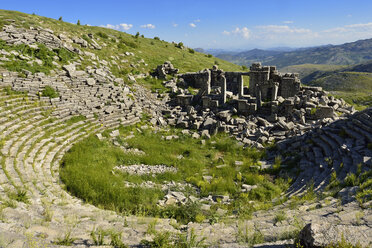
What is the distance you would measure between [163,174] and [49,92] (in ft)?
38.5

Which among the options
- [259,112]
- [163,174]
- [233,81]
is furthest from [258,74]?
[163,174]

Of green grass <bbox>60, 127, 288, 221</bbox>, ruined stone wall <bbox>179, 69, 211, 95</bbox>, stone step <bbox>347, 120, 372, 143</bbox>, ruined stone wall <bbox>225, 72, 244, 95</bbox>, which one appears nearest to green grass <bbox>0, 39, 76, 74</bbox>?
green grass <bbox>60, 127, 288, 221</bbox>

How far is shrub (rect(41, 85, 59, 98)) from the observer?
1766 centimetres

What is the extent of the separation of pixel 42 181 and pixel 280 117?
17532 millimetres

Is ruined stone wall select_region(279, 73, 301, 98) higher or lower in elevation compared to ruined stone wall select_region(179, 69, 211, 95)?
lower

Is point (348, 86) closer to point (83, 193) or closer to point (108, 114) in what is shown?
point (108, 114)

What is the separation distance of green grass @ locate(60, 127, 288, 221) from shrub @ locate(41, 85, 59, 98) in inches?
214

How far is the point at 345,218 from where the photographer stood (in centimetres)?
669

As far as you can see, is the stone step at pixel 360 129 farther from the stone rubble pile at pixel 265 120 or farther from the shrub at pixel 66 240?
the shrub at pixel 66 240

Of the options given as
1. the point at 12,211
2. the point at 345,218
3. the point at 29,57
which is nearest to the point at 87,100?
the point at 29,57

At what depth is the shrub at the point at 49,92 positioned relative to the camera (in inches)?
695

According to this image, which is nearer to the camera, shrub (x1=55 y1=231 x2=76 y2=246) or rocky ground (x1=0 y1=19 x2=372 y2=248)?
shrub (x1=55 y1=231 x2=76 y2=246)

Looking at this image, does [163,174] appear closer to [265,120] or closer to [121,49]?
[265,120]

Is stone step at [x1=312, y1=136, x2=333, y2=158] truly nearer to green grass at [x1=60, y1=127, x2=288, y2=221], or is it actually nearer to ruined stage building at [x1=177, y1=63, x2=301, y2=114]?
green grass at [x1=60, y1=127, x2=288, y2=221]
